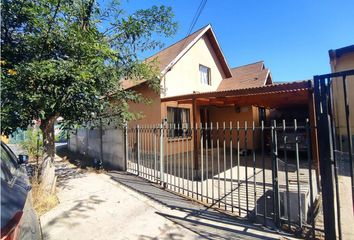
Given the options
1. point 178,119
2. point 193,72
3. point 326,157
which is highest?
point 193,72

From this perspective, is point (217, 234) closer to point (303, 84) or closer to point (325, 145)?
point (325, 145)

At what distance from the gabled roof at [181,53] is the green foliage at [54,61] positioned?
3.73 meters

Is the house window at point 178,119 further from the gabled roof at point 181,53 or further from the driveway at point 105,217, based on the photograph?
the driveway at point 105,217

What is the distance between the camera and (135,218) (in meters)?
5.18

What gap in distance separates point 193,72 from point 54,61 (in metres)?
9.40

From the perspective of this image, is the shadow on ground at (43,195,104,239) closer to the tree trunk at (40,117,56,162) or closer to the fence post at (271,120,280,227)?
the tree trunk at (40,117,56,162)

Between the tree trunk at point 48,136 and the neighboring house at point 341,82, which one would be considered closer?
the tree trunk at point 48,136

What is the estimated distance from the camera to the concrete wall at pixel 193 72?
1256cm

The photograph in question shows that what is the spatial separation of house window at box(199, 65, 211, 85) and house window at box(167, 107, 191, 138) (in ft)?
8.99

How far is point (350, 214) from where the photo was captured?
15.8ft

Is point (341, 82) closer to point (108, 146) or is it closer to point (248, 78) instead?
point (248, 78)

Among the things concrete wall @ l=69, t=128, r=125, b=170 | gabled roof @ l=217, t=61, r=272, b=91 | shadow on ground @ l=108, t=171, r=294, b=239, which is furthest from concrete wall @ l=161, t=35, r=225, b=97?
shadow on ground @ l=108, t=171, r=294, b=239

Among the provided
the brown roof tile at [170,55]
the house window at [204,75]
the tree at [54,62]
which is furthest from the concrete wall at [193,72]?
the tree at [54,62]

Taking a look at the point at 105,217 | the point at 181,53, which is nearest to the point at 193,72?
the point at 181,53
